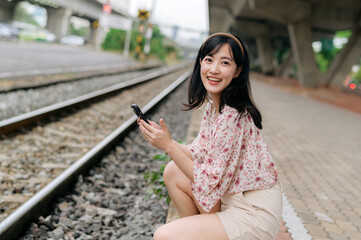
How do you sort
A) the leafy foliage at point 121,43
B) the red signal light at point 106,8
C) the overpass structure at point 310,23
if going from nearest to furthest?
the overpass structure at point 310,23 → the red signal light at point 106,8 → the leafy foliage at point 121,43

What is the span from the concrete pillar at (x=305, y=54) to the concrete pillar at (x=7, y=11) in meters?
38.3

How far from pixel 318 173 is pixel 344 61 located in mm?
20009

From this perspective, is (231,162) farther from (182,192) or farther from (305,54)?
(305,54)

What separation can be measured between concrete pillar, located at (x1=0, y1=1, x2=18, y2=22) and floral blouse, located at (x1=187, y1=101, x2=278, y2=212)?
168 ft

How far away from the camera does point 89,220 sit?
10.6ft

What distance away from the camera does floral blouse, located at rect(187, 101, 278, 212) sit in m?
1.84

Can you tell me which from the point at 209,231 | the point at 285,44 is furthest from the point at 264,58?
the point at 209,231

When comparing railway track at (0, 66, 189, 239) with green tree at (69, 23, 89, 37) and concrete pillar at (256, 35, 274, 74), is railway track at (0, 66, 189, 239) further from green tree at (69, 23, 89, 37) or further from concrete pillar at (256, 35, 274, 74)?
green tree at (69, 23, 89, 37)

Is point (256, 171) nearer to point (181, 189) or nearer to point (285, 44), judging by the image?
point (181, 189)

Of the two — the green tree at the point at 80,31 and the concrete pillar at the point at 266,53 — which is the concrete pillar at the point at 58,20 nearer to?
the concrete pillar at the point at 266,53

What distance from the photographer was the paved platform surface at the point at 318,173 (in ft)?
10.6

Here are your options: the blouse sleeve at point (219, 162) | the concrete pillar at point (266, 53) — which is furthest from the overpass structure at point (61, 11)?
the blouse sleeve at point (219, 162)

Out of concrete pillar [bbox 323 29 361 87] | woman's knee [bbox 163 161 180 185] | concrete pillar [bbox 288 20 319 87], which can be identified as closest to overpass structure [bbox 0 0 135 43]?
concrete pillar [bbox 288 20 319 87]

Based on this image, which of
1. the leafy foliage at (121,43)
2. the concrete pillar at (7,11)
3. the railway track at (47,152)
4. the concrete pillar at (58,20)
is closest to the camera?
the railway track at (47,152)
